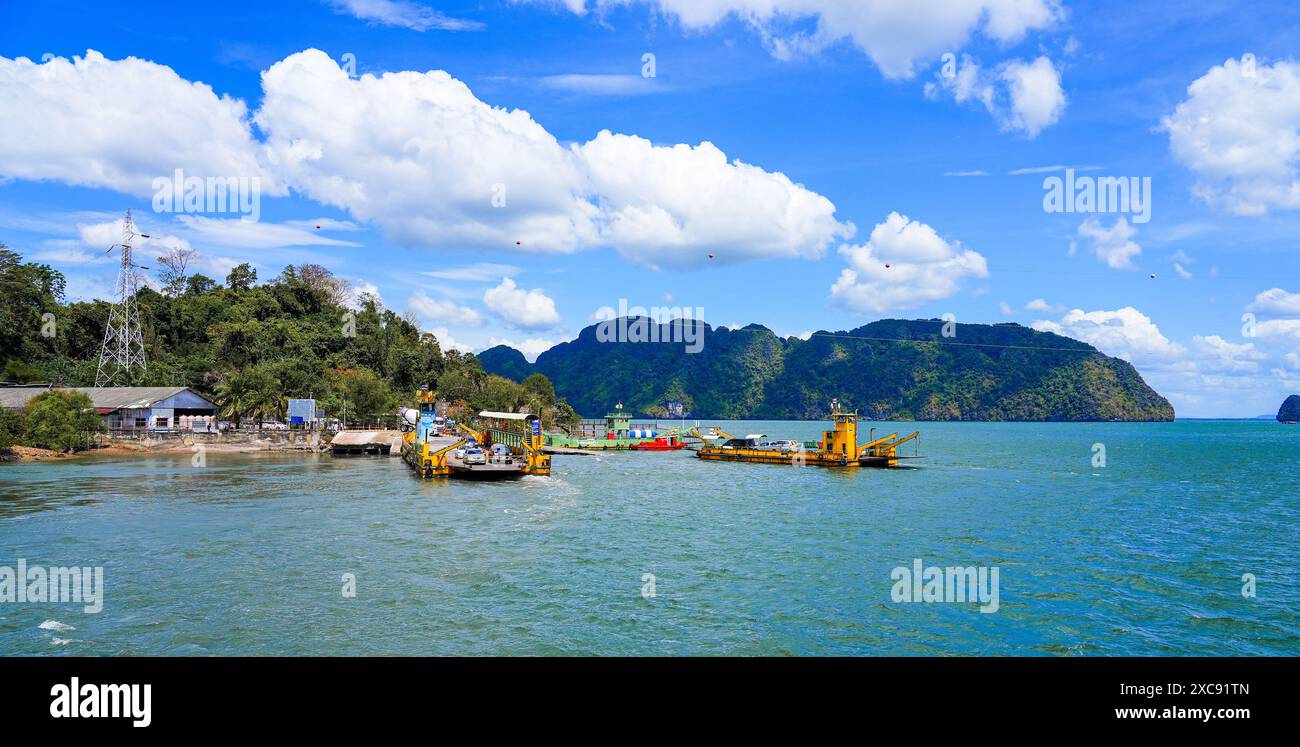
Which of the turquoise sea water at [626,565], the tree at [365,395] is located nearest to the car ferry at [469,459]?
the turquoise sea water at [626,565]

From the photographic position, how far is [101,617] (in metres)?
18.2

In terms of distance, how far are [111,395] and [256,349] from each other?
2283cm

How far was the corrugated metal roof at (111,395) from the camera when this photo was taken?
70.8m

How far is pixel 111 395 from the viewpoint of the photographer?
7462cm

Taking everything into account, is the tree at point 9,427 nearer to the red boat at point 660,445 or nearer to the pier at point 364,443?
the pier at point 364,443

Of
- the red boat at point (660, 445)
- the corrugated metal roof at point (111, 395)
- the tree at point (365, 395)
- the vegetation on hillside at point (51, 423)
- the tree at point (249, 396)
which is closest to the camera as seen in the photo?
the vegetation on hillside at point (51, 423)

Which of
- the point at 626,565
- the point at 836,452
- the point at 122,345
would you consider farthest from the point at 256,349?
the point at 626,565

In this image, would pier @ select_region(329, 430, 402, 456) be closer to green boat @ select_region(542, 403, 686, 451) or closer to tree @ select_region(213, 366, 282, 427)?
tree @ select_region(213, 366, 282, 427)

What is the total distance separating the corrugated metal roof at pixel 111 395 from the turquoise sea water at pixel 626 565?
2407 centimetres

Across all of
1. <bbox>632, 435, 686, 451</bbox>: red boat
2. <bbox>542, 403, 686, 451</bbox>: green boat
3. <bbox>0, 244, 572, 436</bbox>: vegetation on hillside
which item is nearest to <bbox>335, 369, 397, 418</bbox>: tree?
<bbox>0, 244, 572, 436</bbox>: vegetation on hillside

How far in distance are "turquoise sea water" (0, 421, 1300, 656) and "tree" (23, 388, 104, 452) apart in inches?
562
